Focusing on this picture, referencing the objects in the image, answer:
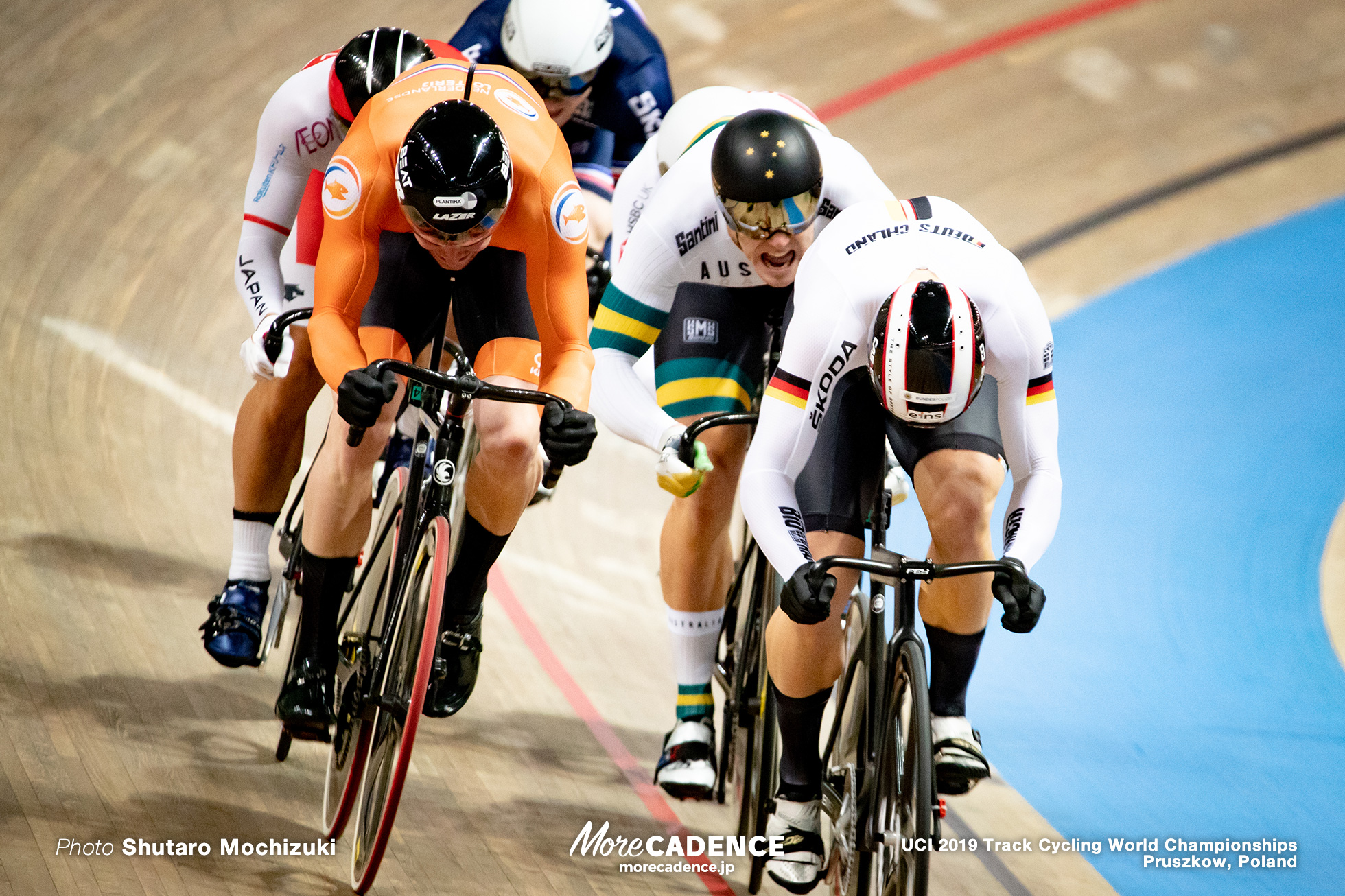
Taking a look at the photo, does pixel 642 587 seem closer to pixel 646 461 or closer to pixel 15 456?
pixel 646 461

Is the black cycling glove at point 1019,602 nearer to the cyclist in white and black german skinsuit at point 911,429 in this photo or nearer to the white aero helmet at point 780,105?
the cyclist in white and black german skinsuit at point 911,429

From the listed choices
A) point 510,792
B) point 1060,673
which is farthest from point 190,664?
point 1060,673

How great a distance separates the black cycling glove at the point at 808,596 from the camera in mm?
2336

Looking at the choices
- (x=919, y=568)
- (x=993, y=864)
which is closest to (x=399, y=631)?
(x=919, y=568)

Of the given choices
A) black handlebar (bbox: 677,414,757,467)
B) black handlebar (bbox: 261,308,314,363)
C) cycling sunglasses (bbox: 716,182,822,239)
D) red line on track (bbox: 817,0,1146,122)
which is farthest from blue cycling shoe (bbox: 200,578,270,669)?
red line on track (bbox: 817,0,1146,122)

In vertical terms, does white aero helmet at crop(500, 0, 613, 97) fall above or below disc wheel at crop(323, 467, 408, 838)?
above

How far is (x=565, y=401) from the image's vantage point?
262cm

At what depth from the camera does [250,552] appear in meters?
3.38

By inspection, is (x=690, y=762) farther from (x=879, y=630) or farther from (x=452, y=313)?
(x=452, y=313)

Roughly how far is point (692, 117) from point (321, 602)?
5.11 feet

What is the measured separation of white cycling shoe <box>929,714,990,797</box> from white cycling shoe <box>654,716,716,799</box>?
28.1 inches

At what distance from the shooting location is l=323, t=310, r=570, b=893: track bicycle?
2.55m

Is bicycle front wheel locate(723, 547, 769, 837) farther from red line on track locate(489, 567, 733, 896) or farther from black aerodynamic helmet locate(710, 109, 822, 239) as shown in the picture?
black aerodynamic helmet locate(710, 109, 822, 239)

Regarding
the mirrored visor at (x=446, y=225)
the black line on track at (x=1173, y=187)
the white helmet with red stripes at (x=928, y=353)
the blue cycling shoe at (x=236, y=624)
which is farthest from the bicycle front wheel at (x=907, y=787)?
the black line on track at (x=1173, y=187)
